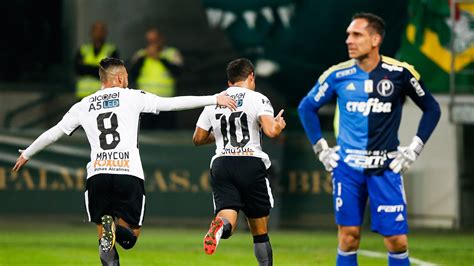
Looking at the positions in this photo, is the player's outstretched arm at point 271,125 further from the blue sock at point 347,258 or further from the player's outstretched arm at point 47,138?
the player's outstretched arm at point 47,138

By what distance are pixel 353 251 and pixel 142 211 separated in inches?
73.8

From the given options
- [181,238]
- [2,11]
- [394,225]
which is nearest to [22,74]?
[2,11]

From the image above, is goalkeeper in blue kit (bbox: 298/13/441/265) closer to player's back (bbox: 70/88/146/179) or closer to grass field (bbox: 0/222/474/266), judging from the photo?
player's back (bbox: 70/88/146/179)

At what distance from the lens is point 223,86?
70.5 ft

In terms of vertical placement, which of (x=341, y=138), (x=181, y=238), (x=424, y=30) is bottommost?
(x=181, y=238)

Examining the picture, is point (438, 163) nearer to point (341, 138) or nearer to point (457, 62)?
point (457, 62)

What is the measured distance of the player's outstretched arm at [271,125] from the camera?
10.7 meters

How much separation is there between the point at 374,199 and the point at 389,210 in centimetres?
15

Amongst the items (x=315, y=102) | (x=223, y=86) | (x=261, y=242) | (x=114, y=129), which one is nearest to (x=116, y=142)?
(x=114, y=129)

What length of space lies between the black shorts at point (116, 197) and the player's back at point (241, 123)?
2.65 ft

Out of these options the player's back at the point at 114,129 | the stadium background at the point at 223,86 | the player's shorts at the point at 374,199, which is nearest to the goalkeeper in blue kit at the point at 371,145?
the player's shorts at the point at 374,199

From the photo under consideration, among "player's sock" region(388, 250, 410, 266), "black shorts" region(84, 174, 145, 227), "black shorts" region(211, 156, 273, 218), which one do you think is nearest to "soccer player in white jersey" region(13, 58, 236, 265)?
"black shorts" region(84, 174, 145, 227)

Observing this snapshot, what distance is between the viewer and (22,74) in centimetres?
2261

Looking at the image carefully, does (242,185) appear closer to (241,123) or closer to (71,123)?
(241,123)
